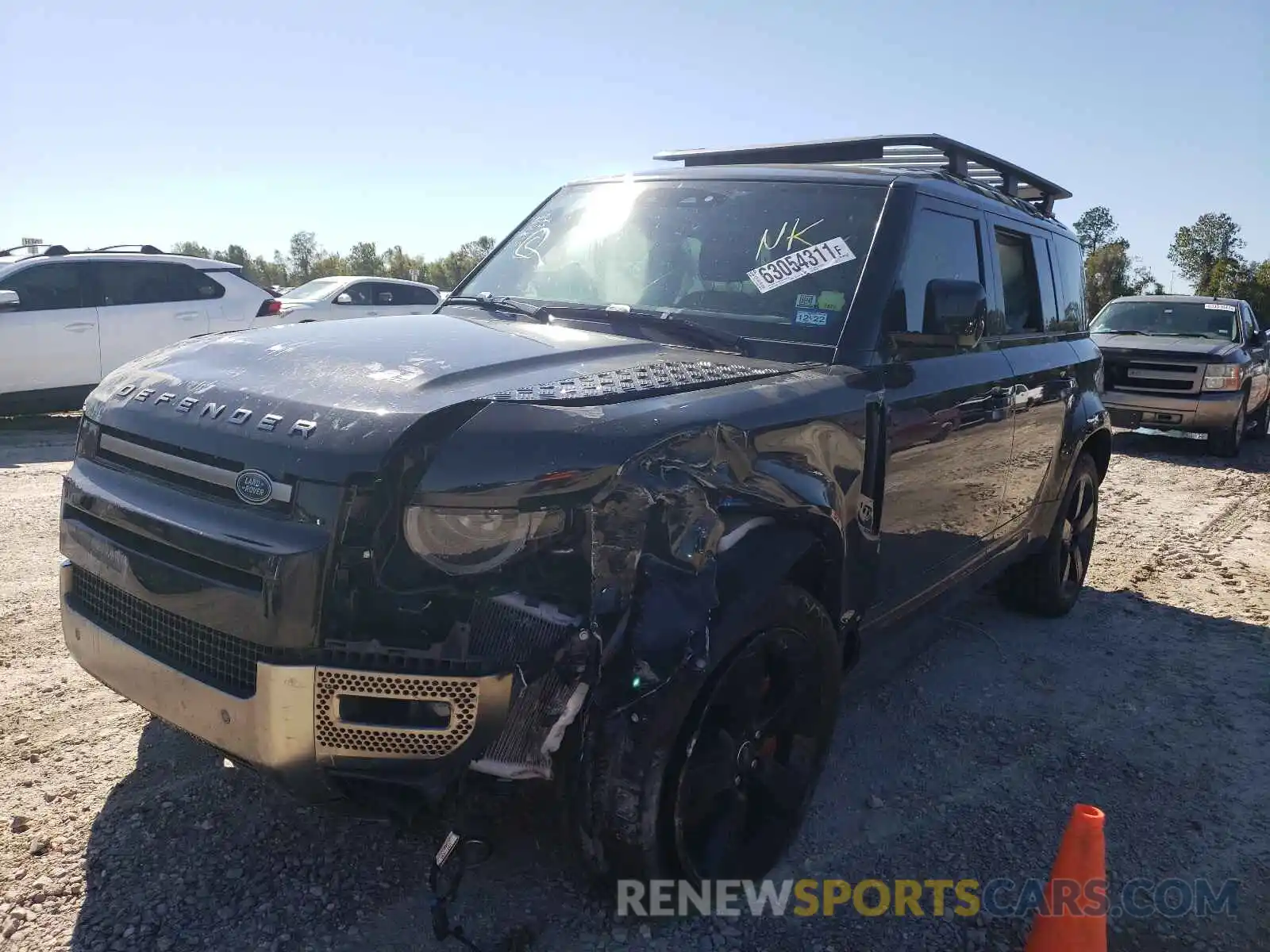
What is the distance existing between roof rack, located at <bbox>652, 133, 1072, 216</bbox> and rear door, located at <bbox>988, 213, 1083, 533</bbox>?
1.00 feet

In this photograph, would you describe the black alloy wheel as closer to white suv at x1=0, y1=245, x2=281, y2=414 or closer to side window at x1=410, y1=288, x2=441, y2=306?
white suv at x1=0, y1=245, x2=281, y2=414

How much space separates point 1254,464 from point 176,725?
12.0 m

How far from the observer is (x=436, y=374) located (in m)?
2.44

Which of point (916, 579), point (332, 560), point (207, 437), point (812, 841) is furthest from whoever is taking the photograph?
point (916, 579)

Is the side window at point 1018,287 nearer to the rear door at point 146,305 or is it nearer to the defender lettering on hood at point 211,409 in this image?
the defender lettering on hood at point 211,409

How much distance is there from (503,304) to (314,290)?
11498mm

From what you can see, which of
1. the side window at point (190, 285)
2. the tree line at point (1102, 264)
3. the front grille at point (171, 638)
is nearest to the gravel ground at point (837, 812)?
the front grille at point (171, 638)

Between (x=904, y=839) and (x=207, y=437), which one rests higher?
(x=207, y=437)

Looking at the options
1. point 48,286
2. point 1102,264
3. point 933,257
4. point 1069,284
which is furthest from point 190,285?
point 1102,264

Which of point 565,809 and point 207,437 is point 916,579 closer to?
point 565,809

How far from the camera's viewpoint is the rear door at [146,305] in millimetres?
10477

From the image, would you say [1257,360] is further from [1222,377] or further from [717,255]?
[717,255]

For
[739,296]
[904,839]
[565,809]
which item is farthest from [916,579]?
[565,809]

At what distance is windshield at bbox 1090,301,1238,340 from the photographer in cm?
1245
